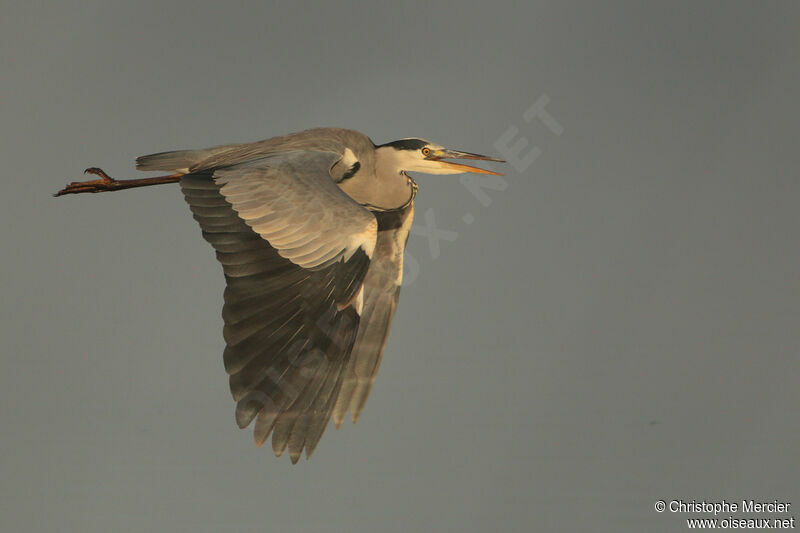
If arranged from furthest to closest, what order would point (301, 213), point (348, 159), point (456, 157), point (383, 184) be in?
point (456, 157)
point (383, 184)
point (348, 159)
point (301, 213)

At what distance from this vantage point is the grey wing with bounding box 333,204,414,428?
745cm

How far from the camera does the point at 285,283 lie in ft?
21.5

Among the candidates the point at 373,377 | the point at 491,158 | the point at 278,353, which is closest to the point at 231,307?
the point at 278,353

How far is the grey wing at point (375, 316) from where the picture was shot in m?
7.45

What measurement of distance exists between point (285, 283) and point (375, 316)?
1471 millimetres

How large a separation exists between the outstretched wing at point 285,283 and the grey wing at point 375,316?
663mm

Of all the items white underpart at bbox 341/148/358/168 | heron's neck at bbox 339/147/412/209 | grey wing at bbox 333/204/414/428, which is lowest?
grey wing at bbox 333/204/414/428

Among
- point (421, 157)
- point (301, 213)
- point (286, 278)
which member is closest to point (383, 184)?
point (421, 157)

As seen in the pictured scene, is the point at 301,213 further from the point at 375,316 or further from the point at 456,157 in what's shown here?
the point at 456,157

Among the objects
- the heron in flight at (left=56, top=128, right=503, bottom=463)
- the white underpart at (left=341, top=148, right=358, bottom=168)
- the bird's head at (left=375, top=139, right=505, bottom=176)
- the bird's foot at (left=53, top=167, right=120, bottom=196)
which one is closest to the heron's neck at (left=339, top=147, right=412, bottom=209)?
the bird's head at (left=375, top=139, right=505, bottom=176)

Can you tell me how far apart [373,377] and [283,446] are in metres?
1.16

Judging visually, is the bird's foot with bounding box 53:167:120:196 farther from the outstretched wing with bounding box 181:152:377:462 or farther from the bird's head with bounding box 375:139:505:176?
the bird's head with bounding box 375:139:505:176

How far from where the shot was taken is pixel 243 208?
258 inches

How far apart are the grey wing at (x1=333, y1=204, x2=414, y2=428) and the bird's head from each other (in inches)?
14.2
